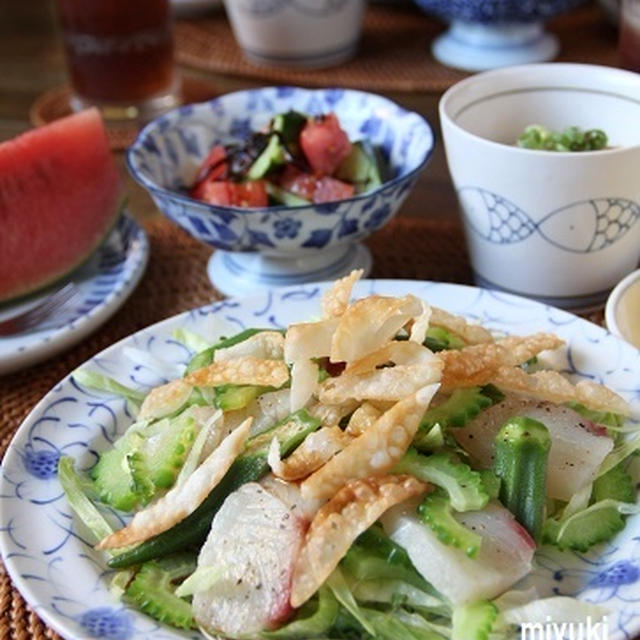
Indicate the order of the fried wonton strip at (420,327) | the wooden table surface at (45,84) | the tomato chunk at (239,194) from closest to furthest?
the fried wonton strip at (420,327)
the tomato chunk at (239,194)
the wooden table surface at (45,84)

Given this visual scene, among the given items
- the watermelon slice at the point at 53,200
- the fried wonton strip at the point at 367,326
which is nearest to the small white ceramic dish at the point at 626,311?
the fried wonton strip at the point at 367,326

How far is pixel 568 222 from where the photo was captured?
5.19ft

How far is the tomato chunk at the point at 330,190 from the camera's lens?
5.77ft

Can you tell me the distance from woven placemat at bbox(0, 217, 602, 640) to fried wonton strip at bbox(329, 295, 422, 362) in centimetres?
54

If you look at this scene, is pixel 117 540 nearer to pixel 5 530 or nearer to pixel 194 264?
pixel 5 530

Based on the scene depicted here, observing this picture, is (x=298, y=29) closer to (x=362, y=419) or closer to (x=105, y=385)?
(x=105, y=385)

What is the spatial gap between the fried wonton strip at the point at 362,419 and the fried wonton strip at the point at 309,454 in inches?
0.5

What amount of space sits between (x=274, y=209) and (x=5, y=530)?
676 mm

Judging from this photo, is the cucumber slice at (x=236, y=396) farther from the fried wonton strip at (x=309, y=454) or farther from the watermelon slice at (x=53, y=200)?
the watermelon slice at (x=53, y=200)

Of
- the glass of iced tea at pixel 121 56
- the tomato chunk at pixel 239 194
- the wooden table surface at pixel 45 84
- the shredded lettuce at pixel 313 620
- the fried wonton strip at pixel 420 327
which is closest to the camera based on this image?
the shredded lettuce at pixel 313 620

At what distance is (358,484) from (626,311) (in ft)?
1.97

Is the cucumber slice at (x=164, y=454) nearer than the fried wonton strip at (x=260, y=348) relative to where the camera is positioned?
Yes

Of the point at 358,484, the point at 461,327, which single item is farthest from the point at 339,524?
the point at 461,327

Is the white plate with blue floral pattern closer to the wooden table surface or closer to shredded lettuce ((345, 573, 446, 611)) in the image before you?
shredded lettuce ((345, 573, 446, 611))
